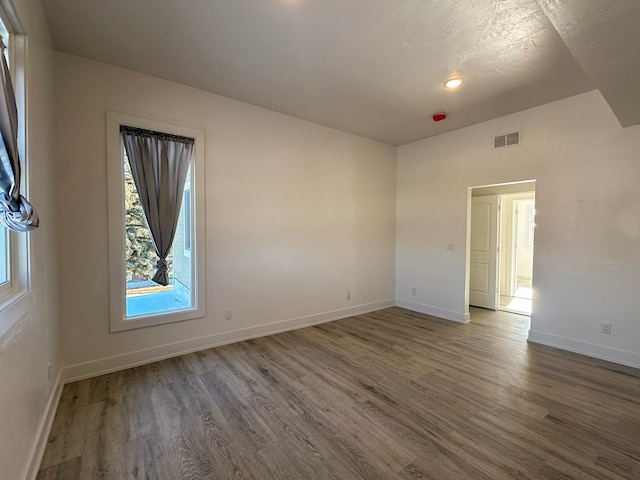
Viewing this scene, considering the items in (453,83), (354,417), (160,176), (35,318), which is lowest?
(354,417)

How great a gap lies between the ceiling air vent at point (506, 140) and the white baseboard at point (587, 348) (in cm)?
247

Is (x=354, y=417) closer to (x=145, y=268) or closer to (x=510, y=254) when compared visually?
(x=145, y=268)

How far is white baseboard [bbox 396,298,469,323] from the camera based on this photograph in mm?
4348

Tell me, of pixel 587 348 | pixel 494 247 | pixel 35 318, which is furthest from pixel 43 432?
pixel 494 247

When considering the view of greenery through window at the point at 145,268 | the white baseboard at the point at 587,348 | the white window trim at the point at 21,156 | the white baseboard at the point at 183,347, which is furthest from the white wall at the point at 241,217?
the white baseboard at the point at 587,348

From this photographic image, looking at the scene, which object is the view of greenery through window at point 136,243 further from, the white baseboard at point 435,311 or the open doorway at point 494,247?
the open doorway at point 494,247

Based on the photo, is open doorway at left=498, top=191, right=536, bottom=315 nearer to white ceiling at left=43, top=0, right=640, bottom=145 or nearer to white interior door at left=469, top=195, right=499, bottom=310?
white interior door at left=469, top=195, right=499, bottom=310

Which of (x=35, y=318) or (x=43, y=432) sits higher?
(x=35, y=318)

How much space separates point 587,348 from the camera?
3191 millimetres

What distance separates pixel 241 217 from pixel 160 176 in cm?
96

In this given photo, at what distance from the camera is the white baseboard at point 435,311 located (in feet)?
14.3

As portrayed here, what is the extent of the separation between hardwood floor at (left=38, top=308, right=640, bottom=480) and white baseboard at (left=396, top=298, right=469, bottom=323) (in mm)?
1056

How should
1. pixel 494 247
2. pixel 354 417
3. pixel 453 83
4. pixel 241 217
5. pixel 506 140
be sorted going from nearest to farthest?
pixel 354 417 < pixel 453 83 < pixel 241 217 < pixel 506 140 < pixel 494 247

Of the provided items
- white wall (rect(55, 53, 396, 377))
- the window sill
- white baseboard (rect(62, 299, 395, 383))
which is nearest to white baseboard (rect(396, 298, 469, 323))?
white wall (rect(55, 53, 396, 377))
